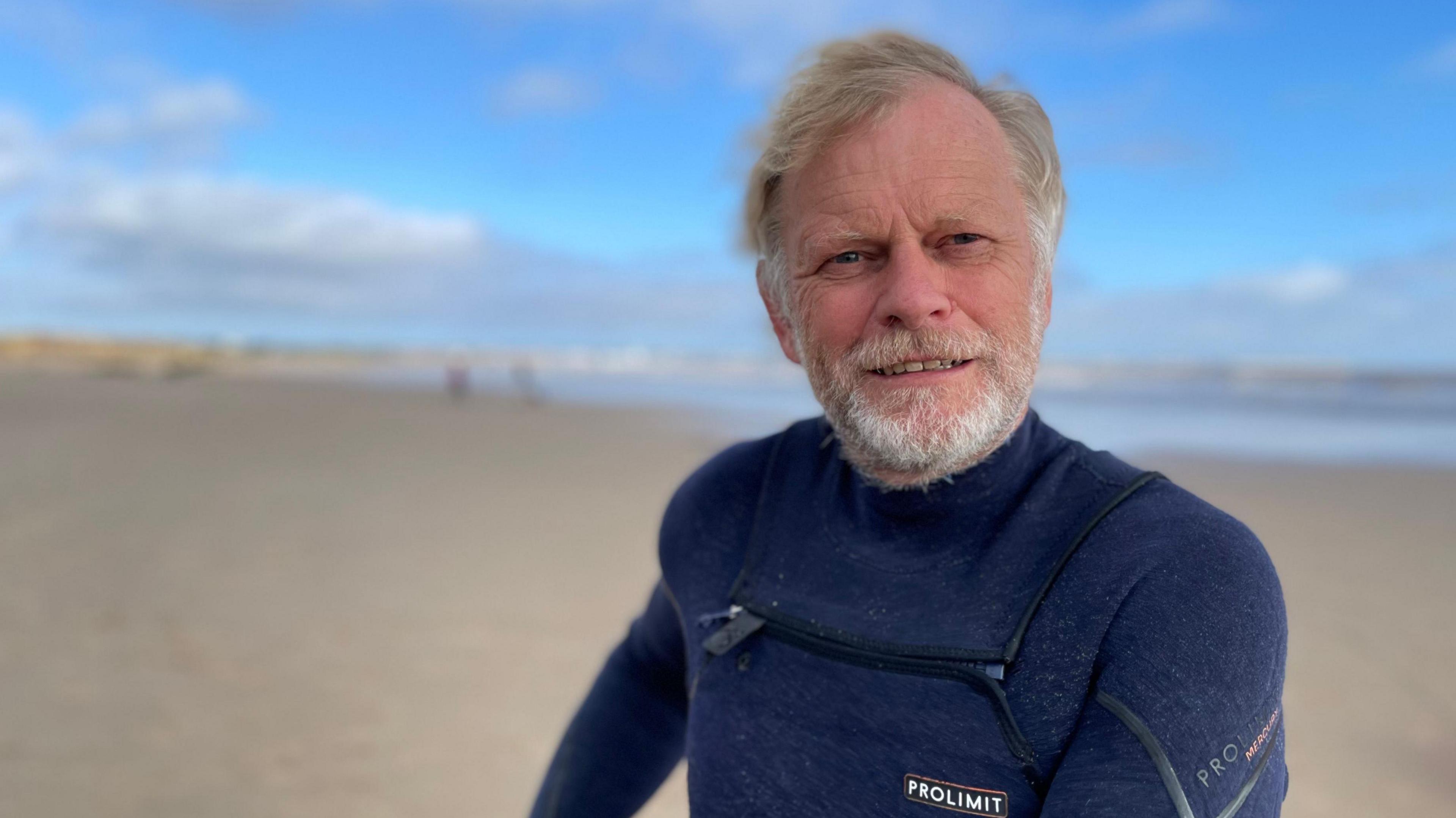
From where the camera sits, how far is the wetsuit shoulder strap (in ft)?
3.85

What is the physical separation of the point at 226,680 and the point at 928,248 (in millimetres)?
4582

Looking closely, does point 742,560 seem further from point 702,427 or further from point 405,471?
point 702,427

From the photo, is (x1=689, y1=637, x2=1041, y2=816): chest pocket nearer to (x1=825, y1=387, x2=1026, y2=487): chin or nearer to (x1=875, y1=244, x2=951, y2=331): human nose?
(x1=825, y1=387, x2=1026, y2=487): chin

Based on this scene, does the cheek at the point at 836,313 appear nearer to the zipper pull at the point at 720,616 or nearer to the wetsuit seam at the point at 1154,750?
the zipper pull at the point at 720,616

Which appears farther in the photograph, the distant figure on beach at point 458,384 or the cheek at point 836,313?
the distant figure on beach at point 458,384

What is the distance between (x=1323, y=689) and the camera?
4.40 metres

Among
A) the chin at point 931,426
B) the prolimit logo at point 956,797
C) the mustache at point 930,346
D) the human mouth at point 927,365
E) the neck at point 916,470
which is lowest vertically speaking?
the prolimit logo at point 956,797

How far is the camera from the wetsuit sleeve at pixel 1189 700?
1.01 m

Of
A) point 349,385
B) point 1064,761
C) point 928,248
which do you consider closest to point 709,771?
point 1064,761

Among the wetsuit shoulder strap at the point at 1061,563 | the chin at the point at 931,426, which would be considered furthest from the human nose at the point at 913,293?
the wetsuit shoulder strap at the point at 1061,563

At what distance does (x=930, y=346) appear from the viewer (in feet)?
4.32

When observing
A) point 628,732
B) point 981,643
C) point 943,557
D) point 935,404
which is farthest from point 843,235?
point 628,732

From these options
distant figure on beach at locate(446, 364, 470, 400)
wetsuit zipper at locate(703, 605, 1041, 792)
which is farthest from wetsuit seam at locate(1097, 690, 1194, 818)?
distant figure on beach at locate(446, 364, 470, 400)

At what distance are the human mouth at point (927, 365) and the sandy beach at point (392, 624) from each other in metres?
2.85
